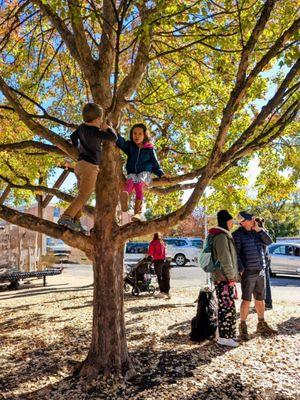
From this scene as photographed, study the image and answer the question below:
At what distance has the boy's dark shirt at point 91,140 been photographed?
4.21m

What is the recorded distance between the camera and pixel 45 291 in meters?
12.8

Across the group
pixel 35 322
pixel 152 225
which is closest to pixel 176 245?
pixel 35 322

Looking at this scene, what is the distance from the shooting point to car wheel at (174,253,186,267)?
25562mm

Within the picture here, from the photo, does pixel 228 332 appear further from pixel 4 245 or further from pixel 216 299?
pixel 4 245

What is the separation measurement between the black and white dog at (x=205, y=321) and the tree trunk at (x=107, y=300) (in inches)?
61.2

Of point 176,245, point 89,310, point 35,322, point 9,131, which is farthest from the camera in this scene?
point 176,245

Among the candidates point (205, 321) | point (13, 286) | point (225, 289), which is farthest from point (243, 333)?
point (13, 286)

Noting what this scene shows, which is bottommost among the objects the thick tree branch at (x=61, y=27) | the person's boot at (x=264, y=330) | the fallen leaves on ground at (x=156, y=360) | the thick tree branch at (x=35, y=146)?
the fallen leaves on ground at (x=156, y=360)

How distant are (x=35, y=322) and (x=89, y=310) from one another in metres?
1.40

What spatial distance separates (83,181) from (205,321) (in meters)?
3.09

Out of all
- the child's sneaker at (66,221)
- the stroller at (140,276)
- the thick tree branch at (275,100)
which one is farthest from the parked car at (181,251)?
the child's sneaker at (66,221)

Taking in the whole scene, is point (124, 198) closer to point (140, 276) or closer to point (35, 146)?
point (35, 146)

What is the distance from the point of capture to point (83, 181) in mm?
4266

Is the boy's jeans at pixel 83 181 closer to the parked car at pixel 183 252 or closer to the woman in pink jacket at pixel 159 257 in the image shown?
the woman in pink jacket at pixel 159 257
